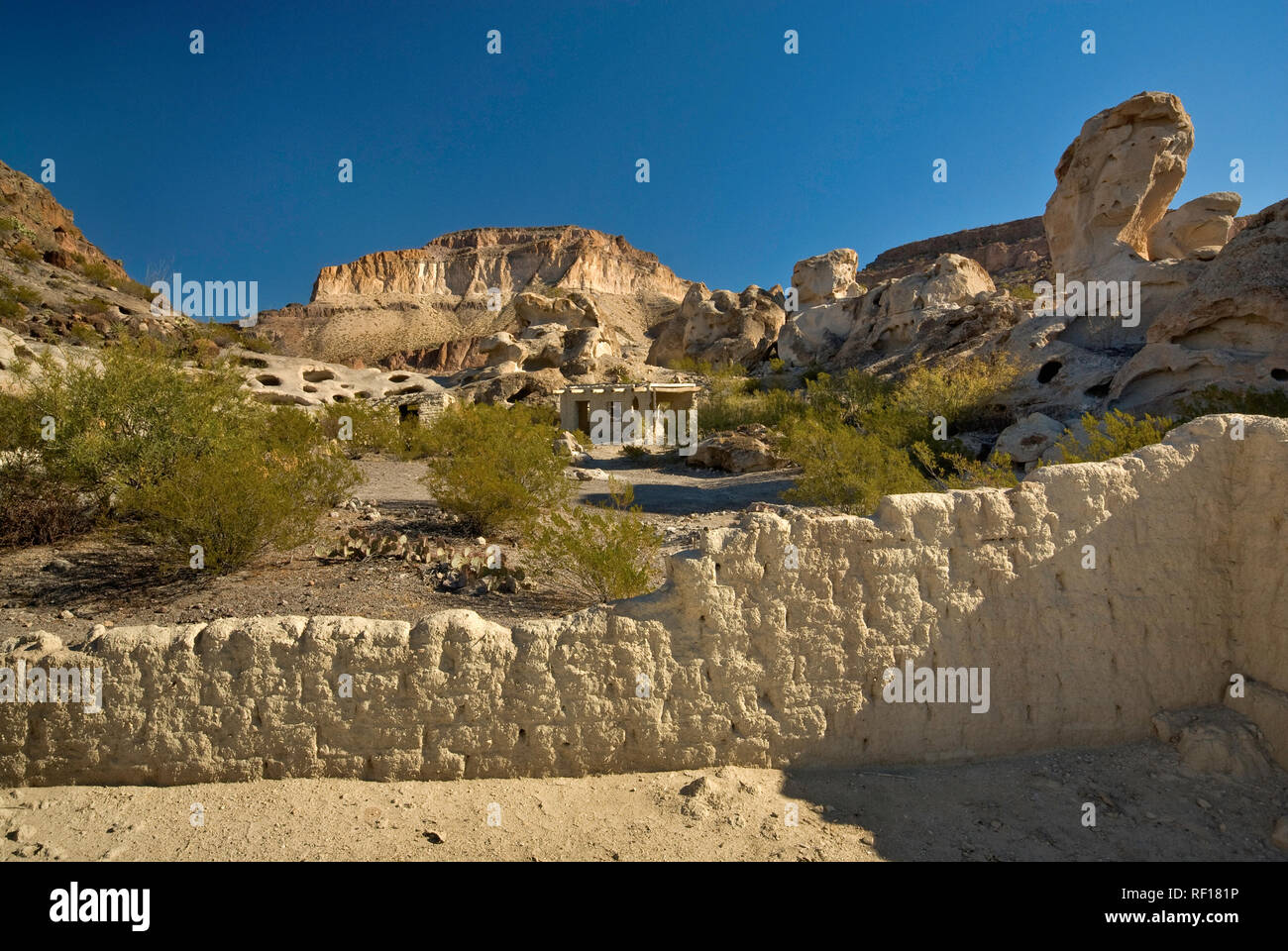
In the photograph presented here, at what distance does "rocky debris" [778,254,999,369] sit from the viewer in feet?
82.8

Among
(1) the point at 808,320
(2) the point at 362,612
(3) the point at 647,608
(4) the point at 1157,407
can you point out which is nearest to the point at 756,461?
(4) the point at 1157,407

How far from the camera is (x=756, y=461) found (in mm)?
15281

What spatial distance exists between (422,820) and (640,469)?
13.8 metres

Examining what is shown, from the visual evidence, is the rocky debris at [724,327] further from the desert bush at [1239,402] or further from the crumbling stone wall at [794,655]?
the crumbling stone wall at [794,655]

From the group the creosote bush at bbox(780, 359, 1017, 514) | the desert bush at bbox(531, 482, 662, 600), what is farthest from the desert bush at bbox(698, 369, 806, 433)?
the desert bush at bbox(531, 482, 662, 600)

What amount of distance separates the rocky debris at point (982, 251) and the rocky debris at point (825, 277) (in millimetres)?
19421

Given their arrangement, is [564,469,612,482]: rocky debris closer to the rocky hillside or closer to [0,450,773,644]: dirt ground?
[0,450,773,644]: dirt ground

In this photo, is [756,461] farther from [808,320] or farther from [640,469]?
[808,320]

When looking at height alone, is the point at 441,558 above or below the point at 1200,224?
below

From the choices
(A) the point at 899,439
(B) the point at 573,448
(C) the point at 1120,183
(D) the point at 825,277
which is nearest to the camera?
(A) the point at 899,439

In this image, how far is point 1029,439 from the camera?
34.7 feet

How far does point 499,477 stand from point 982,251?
65.2 m

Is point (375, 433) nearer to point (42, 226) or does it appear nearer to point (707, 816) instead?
point (707, 816)

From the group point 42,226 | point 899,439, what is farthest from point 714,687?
point 42,226
